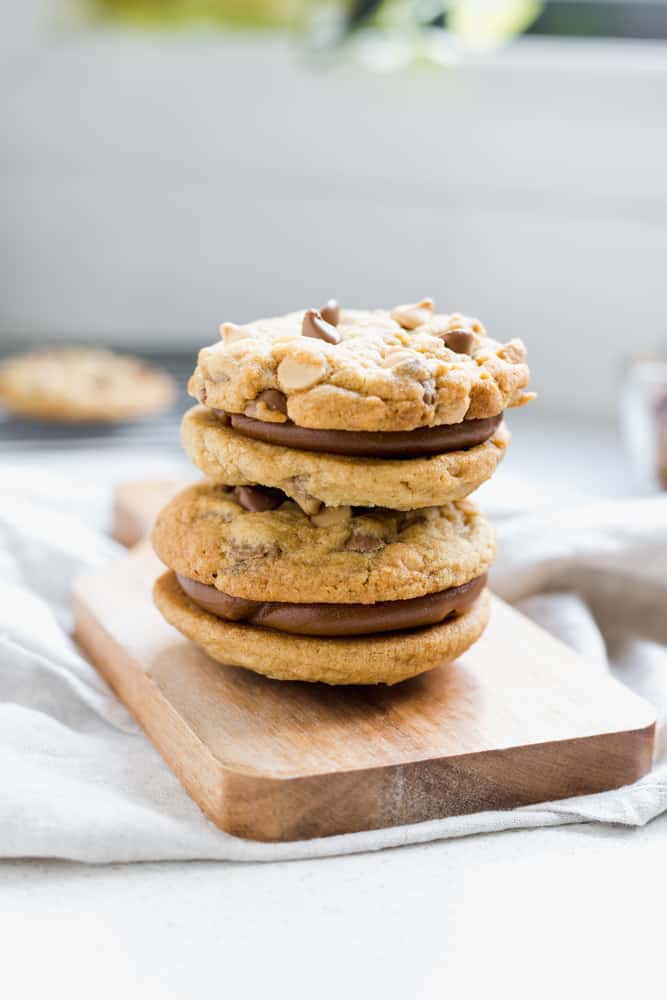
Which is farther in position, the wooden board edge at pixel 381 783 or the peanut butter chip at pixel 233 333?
the peanut butter chip at pixel 233 333

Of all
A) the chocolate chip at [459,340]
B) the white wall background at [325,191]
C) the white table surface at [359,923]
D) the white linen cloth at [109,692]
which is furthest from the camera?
the white wall background at [325,191]

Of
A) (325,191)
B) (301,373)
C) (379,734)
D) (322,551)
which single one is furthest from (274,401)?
(325,191)

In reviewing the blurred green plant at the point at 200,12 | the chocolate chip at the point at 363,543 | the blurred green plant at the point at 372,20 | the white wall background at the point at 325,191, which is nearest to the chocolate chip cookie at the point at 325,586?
the chocolate chip at the point at 363,543

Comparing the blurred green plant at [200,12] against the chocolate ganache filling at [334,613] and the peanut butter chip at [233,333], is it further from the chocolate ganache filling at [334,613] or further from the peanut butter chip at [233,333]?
the chocolate ganache filling at [334,613]

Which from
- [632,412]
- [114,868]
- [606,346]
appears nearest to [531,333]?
[606,346]

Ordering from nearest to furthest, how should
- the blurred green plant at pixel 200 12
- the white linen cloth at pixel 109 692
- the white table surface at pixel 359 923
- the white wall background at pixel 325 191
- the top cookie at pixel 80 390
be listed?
the white table surface at pixel 359 923
the white linen cloth at pixel 109 692
the top cookie at pixel 80 390
the white wall background at pixel 325 191
the blurred green plant at pixel 200 12

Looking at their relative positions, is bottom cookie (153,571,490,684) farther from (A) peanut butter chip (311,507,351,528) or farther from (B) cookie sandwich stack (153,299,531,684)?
(A) peanut butter chip (311,507,351,528)

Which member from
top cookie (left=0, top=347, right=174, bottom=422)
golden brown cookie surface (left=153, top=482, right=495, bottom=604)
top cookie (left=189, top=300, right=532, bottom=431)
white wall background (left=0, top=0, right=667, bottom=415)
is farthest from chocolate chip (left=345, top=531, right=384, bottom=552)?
white wall background (left=0, top=0, right=667, bottom=415)
